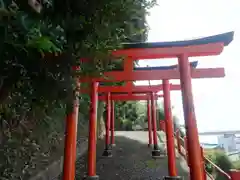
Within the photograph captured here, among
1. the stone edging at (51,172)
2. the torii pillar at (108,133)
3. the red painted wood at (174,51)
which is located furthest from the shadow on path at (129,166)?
the red painted wood at (174,51)

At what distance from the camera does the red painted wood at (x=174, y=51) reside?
12.9 feet

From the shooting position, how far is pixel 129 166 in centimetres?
745

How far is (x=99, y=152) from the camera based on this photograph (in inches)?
381

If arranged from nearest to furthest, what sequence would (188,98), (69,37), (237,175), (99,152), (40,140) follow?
(69,37), (237,175), (188,98), (40,140), (99,152)

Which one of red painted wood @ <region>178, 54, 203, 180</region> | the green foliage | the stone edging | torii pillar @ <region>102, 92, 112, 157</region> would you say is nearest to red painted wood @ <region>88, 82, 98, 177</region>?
the stone edging

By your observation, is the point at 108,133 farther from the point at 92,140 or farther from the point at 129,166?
the point at 92,140

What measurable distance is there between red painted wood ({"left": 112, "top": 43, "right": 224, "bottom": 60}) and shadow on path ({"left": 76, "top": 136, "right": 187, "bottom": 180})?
3.49 meters

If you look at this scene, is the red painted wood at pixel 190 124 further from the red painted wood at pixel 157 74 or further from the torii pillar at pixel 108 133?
the torii pillar at pixel 108 133

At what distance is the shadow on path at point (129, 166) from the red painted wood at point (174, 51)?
3.49 meters

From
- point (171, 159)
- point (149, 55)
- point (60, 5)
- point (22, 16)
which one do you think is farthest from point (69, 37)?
point (171, 159)

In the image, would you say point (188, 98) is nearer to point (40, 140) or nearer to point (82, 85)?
point (82, 85)

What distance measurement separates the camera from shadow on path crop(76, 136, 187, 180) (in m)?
6.45

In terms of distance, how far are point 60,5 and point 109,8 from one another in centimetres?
49

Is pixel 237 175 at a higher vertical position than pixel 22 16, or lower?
lower
